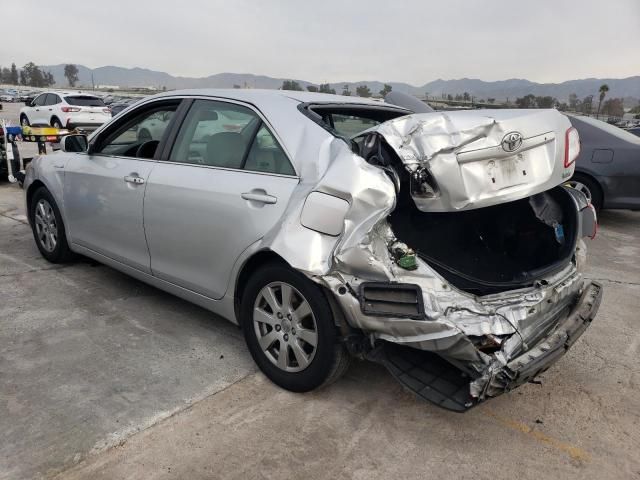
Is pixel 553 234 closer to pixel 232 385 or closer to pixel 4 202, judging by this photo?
pixel 232 385

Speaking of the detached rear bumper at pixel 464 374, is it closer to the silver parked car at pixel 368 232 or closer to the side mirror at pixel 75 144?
the silver parked car at pixel 368 232

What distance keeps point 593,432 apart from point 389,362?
1.15 metres

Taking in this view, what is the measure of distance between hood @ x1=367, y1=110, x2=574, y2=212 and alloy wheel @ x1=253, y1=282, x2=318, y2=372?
819mm

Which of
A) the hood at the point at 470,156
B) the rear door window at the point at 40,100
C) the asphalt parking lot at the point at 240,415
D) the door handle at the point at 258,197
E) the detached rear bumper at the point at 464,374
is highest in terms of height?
the hood at the point at 470,156

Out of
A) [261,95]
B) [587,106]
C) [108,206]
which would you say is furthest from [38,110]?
[587,106]

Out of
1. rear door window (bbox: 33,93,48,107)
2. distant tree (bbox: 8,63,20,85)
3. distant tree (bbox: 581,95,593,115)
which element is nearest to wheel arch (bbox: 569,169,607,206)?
rear door window (bbox: 33,93,48,107)

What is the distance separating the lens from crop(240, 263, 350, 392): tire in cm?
265

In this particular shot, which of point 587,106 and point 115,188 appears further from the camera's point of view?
point 587,106

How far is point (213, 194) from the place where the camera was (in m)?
3.13

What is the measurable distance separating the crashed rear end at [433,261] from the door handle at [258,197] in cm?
20

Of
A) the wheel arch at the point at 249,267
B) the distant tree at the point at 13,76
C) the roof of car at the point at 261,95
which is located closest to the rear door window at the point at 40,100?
the roof of car at the point at 261,95

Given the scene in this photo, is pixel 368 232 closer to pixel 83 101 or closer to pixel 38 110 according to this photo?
pixel 83 101

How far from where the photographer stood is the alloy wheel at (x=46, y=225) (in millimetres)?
4785

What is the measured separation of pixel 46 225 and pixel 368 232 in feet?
12.0
